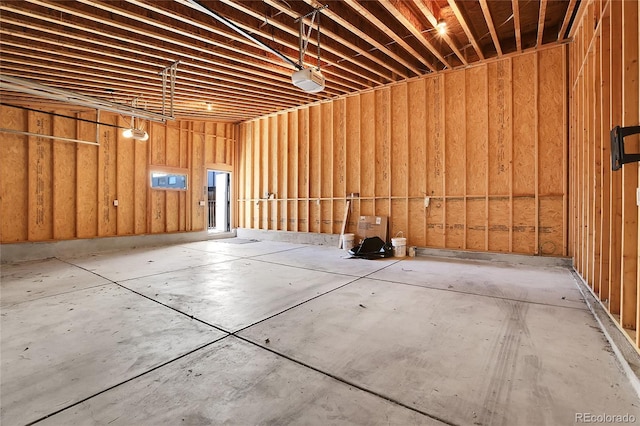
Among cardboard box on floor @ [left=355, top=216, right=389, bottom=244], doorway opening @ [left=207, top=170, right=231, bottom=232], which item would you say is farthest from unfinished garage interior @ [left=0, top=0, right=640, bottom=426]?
doorway opening @ [left=207, top=170, right=231, bottom=232]

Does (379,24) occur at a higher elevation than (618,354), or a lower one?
higher

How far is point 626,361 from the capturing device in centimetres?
189

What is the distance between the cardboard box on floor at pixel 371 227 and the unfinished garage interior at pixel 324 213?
0.13 m

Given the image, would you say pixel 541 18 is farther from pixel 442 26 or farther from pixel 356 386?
pixel 356 386

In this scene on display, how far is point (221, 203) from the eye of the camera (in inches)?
452

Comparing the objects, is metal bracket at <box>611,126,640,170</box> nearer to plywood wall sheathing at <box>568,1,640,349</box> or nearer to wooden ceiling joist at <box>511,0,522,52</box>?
plywood wall sheathing at <box>568,1,640,349</box>

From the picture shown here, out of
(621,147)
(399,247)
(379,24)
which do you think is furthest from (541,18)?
(399,247)

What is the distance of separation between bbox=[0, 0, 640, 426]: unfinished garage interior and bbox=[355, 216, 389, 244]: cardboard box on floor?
13cm

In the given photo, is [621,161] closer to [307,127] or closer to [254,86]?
[254,86]

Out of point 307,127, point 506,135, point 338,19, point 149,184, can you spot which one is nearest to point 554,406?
point 338,19

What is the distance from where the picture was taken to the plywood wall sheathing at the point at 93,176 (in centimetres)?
613

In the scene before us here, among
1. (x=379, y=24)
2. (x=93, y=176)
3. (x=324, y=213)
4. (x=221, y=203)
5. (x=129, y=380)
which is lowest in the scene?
(x=129, y=380)

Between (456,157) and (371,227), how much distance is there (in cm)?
245

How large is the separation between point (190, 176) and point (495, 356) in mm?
9131
